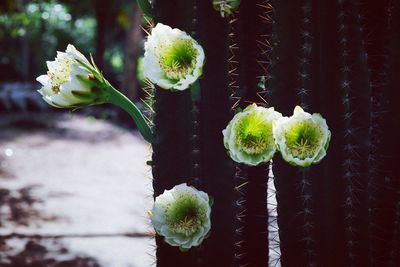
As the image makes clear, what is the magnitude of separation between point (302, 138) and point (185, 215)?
1.35ft

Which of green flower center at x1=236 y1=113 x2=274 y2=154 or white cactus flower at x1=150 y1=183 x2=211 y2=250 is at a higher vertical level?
green flower center at x1=236 y1=113 x2=274 y2=154

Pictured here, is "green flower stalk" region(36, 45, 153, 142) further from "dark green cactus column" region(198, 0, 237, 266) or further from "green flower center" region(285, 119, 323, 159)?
"green flower center" region(285, 119, 323, 159)

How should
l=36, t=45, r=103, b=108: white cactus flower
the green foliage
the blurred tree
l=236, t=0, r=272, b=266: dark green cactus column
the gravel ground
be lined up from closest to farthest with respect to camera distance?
l=36, t=45, r=103, b=108: white cactus flower → l=236, t=0, r=272, b=266: dark green cactus column → the gravel ground → the blurred tree → the green foliage

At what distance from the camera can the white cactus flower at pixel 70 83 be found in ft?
5.22

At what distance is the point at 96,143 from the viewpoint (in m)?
8.02

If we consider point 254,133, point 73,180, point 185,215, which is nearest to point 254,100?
point 254,133

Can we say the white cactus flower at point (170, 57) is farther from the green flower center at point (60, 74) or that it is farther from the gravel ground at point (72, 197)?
the gravel ground at point (72, 197)

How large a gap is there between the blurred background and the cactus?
255 mm

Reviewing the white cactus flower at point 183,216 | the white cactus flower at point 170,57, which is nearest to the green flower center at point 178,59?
the white cactus flower at point 170,57

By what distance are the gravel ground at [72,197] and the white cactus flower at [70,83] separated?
55 centimetres

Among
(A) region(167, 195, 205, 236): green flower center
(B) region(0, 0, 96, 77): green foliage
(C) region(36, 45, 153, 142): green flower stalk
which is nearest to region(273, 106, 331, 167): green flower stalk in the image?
(A) region(167, 195, 205, 236): green flower center

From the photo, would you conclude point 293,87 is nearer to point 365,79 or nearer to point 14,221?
point 365,79

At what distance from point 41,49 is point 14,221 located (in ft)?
40.0

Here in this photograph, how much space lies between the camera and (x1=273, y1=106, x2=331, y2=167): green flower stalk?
1593mm
